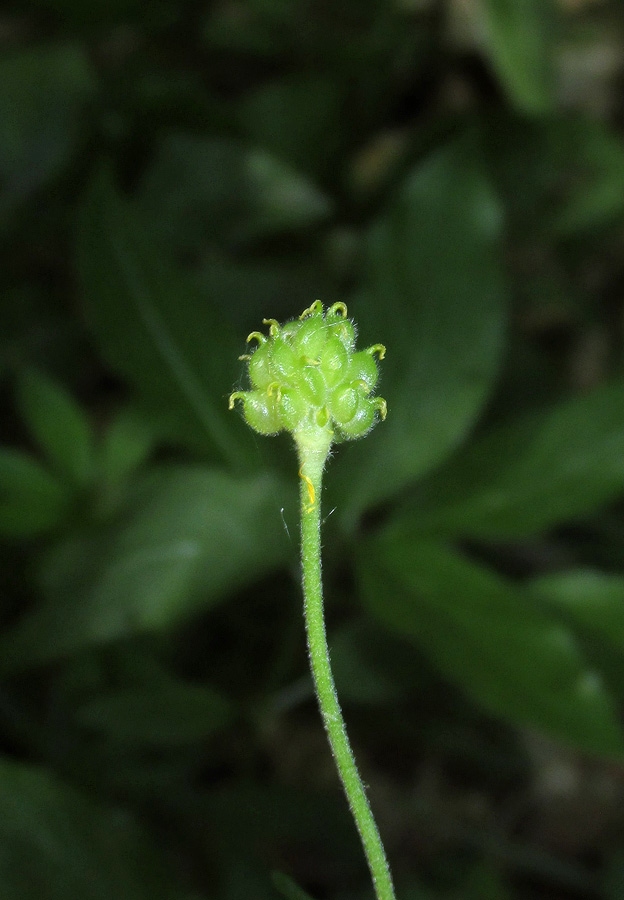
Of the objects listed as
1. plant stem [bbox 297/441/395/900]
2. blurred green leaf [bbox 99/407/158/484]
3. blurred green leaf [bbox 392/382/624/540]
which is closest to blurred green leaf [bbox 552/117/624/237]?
blurred green leaf [bbox 392/382/624/540]

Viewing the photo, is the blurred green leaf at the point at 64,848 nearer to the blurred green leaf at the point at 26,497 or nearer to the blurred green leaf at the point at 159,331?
the blurred green leaf at the point at 26,497

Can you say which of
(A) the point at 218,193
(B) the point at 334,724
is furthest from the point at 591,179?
→ (B) the point at 334,724

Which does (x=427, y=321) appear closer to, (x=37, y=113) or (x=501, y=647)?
(x=501, y=647)

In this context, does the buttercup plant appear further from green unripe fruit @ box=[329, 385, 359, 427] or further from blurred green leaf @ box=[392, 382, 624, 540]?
blurred green leaf @ box=[392, 382, 624, 540]

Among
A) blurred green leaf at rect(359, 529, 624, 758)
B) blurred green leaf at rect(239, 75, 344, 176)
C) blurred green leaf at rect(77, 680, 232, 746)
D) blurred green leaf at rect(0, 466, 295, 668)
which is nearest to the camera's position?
blurred green leaf at rect(359, 529, 624, 758)

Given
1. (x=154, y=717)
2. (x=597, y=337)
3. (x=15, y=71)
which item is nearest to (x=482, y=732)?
(x=154, y=717)

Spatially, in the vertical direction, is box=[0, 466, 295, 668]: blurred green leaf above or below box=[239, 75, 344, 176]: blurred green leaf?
below

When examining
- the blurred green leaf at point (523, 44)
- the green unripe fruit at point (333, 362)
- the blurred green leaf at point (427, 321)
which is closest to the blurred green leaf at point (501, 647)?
the blurred green leaf at point (427, 321)
